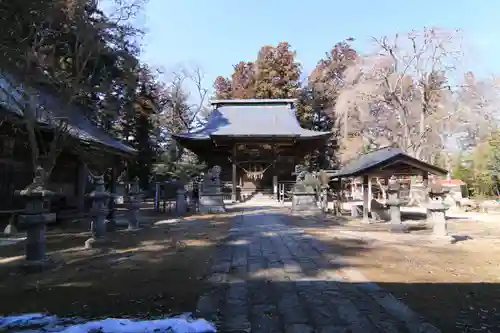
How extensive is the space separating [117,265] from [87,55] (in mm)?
7082

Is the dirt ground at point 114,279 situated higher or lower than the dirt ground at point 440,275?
higher

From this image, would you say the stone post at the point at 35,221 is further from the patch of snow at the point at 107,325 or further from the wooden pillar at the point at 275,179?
the wooden pillar at the point at 275,179

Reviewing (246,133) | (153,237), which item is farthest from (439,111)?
(153,237)

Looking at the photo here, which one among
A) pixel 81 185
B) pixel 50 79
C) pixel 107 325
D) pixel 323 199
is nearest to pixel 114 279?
pixel 107 325

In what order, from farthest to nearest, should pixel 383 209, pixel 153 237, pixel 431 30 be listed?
pixel 431 30, pixel 383 209, pixel 153 237

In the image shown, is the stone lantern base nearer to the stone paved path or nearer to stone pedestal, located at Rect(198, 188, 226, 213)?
the stone paved path

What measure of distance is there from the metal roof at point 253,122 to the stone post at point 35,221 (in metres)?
15.3

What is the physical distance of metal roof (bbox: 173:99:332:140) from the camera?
21.1m

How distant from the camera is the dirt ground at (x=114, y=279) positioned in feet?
11.8

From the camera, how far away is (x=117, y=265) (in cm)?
547

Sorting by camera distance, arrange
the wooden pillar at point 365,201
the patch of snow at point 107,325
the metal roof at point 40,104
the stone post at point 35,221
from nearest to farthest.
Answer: the patch of snow at point 107,325
the stone post at point 35,221
the metal roof at point 40,104
the wooden pillar at point 365,201

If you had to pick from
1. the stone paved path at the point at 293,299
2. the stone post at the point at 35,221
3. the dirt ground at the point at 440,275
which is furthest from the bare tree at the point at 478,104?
the stone post at the point at 35,221

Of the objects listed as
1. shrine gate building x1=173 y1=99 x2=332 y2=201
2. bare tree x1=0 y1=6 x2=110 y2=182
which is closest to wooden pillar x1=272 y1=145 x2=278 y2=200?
shrine gate building x1=173 y1=99 x2=332 y2=201

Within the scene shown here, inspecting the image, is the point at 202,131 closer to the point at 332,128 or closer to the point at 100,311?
the point at 332,128
